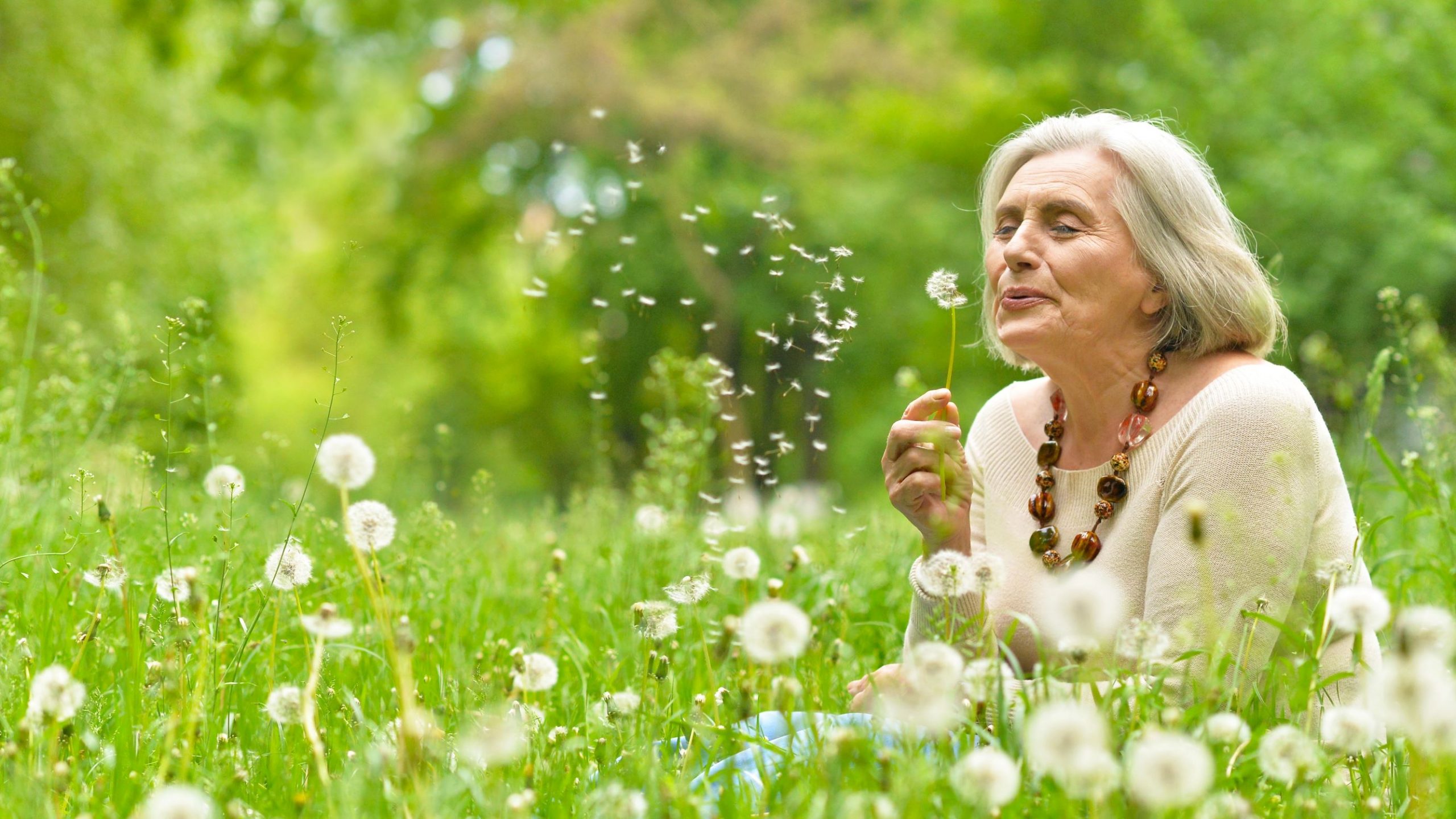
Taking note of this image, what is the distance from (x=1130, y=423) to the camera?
2984 mm

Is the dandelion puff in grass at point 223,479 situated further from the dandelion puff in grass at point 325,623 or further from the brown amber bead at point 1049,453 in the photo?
the brown amber bead at point 1049,453

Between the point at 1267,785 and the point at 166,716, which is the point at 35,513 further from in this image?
the point at 1267,785

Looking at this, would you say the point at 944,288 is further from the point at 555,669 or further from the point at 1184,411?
the point at 555,669

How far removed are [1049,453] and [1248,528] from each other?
2.21 feet

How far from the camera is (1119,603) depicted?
1734 millimetres

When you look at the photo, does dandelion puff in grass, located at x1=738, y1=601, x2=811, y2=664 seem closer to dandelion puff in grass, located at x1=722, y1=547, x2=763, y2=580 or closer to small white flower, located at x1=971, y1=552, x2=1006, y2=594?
small white flower, located at x1=971, y1=552, x2=1006, y2=594

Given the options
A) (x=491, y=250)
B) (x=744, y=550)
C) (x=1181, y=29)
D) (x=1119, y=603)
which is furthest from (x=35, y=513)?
(x=491, y=250)

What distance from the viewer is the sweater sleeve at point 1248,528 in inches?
99.2

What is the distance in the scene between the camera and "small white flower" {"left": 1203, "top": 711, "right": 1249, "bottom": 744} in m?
1.81

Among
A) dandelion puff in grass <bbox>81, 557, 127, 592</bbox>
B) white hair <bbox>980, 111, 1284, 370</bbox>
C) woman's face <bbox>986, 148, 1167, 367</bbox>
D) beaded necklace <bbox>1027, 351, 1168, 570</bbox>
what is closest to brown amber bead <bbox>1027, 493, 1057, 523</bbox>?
beaded necklace <bbox>1027, 351, 1168, 570</bbox>

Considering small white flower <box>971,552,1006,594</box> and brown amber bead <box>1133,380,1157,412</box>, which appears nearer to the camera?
small white flower <box>971,552,1006,594</box>

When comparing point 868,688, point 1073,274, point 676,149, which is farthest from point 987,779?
point 676,149

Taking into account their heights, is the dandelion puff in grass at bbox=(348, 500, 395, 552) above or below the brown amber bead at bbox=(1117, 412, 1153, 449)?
below

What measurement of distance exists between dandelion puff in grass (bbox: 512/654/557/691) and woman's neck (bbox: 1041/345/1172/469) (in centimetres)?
144
